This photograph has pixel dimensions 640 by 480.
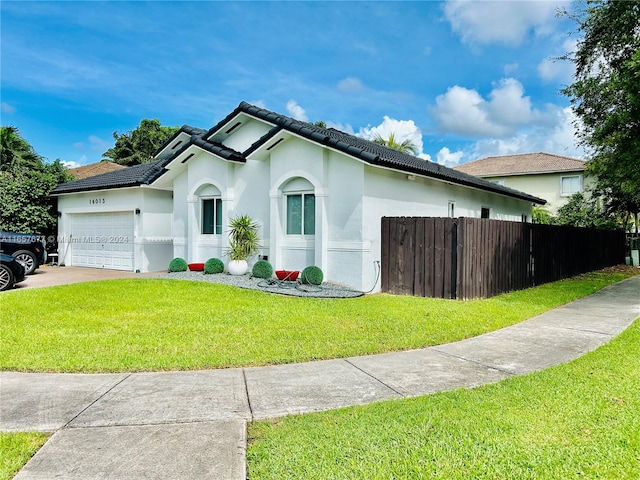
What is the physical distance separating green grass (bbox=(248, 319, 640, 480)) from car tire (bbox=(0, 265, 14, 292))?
12217mm

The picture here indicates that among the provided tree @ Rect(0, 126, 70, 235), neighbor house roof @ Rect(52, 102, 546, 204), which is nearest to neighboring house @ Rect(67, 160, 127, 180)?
tree @ Rect(0, 126, 70, 235)

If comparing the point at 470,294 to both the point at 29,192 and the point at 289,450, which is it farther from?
the point at 29,192

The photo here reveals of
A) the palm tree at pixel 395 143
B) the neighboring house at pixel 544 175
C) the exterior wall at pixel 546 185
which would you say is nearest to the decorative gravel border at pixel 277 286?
the palm tree at pixel 395 143

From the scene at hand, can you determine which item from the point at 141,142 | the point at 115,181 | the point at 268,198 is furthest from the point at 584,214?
the point at 141,142

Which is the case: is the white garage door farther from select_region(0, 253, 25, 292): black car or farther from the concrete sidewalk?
the concrete sidewalk

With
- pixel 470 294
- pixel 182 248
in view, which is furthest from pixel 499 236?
pixel 182 248

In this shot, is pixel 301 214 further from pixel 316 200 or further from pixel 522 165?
pixel 522 165

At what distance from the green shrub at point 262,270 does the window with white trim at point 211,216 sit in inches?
119

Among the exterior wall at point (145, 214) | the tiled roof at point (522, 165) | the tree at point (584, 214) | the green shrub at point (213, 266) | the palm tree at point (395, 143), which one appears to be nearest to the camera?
the green shrub at point (213, 266)

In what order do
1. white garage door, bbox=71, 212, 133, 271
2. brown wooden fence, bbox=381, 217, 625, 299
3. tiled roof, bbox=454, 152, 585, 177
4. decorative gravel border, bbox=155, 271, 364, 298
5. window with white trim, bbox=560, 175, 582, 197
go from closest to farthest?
brown wooden fence, bbox=381, 217, 625, 299
decorative gravel border, bbox=155, 271, 364, 298
white garage door, bbox=71, 212, 133, 271
window with white trim, bbox=560, 175, 582, 197
tiled roof, bbox=454, 152, 585, 177

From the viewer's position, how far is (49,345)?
255 inches

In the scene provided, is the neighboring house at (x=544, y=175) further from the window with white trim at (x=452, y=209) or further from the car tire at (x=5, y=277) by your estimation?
the car tire at (x=5, y=277)

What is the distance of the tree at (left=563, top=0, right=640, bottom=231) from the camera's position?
40.5 ft

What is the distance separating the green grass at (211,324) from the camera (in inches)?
236
